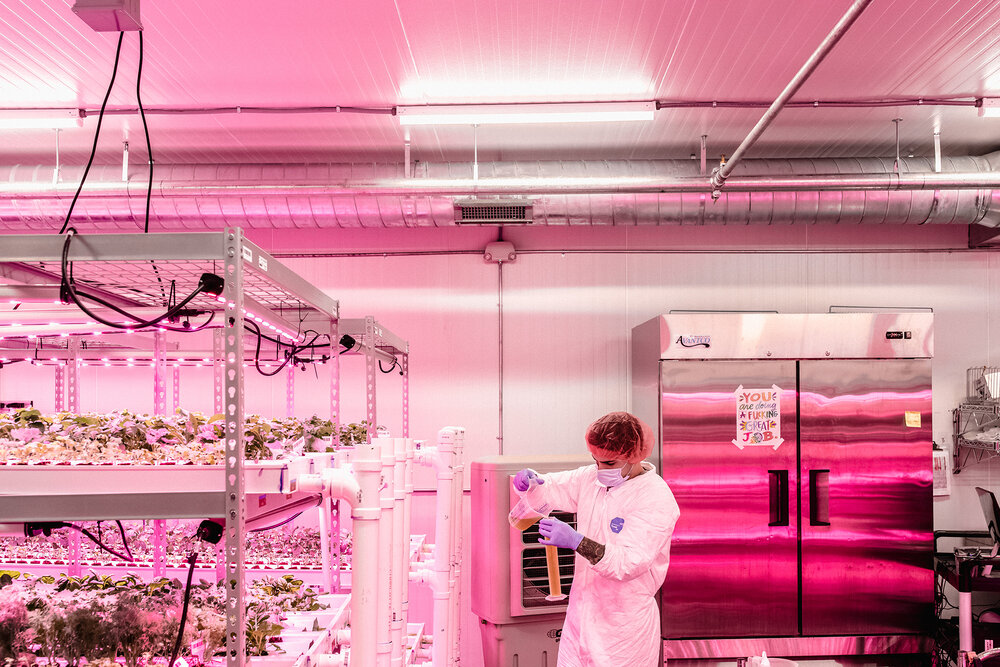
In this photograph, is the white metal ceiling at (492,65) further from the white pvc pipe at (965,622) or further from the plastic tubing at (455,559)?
the white pvc pipe at (965,622)

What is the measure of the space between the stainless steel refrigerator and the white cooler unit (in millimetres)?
809

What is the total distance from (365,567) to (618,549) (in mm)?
1322

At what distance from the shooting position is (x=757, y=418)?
469 centimetres

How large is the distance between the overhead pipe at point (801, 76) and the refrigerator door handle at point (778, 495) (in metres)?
1.86

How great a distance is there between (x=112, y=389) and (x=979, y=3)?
5.92 metres

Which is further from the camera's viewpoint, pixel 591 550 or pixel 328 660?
pixel 591 550

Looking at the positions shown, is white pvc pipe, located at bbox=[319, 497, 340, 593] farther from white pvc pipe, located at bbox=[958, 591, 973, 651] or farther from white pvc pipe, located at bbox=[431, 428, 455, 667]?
white pvc pipe, located at bbox=[958, 591, 973, 651]

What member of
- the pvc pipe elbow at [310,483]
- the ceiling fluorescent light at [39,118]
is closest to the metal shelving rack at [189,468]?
the pvc pipe elbow at [310,483]

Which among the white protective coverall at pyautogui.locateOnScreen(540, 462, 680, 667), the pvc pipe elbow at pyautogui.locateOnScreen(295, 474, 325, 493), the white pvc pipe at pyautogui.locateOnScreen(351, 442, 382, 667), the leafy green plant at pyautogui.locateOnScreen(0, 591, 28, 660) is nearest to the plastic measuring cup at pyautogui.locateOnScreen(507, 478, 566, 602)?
the white protective coverall at pyautogui.locateOnScreen(540, 462, 680, 667)

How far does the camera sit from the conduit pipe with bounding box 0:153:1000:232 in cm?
438

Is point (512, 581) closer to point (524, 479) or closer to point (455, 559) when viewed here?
point (455, 559)

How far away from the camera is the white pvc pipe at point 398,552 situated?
2312mm

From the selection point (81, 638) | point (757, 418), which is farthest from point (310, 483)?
point (757, 418)

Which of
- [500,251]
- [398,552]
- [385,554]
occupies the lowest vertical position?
[398,552]
